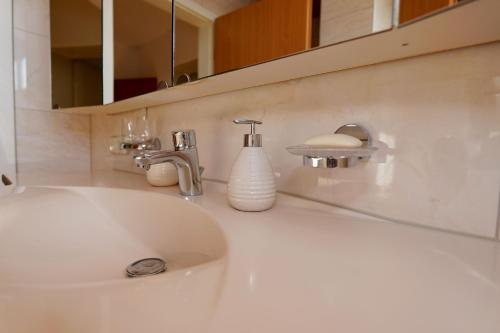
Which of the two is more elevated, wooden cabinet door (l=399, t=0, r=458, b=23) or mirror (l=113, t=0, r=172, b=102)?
mirror (l=113, t=0, r=172, b=102)

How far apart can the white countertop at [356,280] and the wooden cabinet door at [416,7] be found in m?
0.28

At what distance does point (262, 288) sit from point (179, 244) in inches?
16.7

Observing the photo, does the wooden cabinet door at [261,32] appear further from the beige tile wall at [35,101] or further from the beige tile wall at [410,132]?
the beige tile wall at [35,101]

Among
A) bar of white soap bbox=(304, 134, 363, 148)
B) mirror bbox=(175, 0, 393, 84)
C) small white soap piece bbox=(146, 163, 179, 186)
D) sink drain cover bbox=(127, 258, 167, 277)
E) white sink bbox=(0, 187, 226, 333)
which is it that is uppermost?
mirror bbox=(175, 0, 393, 84)

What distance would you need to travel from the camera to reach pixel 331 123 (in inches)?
21.9

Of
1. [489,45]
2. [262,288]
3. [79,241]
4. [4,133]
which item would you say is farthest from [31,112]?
[489,45]

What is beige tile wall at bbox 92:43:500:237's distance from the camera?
0.39 m

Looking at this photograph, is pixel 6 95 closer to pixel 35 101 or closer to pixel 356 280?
pixel 35 101

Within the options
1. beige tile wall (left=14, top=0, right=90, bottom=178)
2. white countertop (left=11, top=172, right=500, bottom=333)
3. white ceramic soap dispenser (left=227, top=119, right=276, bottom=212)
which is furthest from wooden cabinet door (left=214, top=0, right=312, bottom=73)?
beige tile wall (left=14, top=0, right=90, bottom=178)

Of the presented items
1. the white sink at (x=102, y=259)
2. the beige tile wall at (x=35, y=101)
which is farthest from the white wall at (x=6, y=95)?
the white sink at (x=102, y=259)

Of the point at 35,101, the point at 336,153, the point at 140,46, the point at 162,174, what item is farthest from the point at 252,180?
the point at 35,101

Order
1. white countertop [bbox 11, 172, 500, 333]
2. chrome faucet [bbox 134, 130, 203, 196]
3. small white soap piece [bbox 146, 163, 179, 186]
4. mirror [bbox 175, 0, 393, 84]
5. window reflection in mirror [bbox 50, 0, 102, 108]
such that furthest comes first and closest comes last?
1. window reflection in mirror [bbox 50, 0, 102, 108]
2. small white soap piece [bbox 146, 163, 179, 186]
3. chrome faucet [bbox 134, 130, 203, 196]
4. mirror [bbox 175, 0, 393, 84]
5. white countertop [bbox 11, 172, 500, 333]

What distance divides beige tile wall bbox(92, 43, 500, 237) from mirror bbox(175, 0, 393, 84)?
13 cm

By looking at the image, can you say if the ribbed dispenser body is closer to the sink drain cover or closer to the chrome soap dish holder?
the chrome soap dish holder
